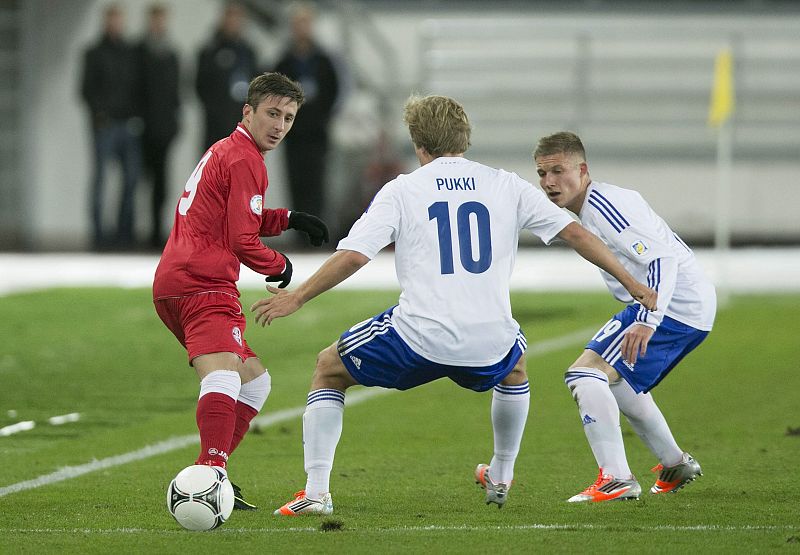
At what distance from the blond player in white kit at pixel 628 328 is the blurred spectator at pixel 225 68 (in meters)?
14.4

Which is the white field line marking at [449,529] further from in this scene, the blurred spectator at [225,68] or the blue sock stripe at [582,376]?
the blurred spectator at [225,68]

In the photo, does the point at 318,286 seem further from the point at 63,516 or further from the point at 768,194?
the point at 768,194

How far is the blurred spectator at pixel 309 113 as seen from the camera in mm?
20438

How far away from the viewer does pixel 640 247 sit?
664 cm

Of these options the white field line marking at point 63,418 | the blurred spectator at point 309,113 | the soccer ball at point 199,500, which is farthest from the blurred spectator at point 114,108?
the soccer ball at point 199,500

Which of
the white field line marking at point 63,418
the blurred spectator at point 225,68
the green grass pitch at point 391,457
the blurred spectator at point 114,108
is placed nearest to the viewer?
the green grass pitch at point 391,457

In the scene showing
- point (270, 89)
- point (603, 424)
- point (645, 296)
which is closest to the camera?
point (645, 296)

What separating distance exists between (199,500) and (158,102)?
16.1m

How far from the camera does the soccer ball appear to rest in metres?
5.79

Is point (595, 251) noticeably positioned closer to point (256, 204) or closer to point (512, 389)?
point (512, 389)

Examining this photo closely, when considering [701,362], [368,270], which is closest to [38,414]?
[701,362]

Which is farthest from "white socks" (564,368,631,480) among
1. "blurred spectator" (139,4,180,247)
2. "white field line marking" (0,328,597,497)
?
"blurred spectator" (139,4,180,247)

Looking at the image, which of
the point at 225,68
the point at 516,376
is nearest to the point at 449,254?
the point at 516,376

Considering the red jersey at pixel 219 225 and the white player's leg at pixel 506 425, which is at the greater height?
the red jersey at pixel 219 225
